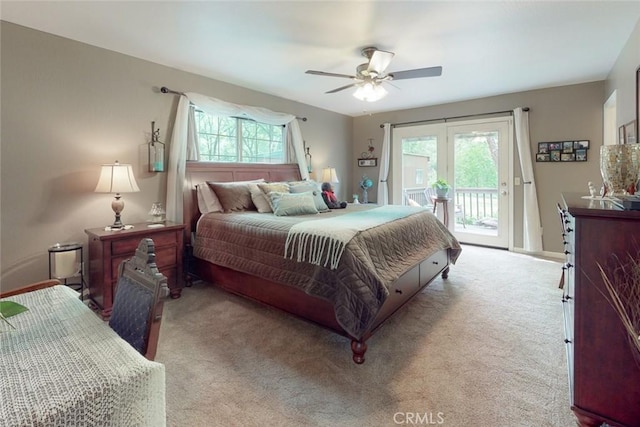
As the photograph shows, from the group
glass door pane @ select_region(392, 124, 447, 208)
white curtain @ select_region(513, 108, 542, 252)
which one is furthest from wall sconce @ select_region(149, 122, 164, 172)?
white curtain @ select_region(513, 108, 542, 252)

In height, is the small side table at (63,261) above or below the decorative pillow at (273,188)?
below

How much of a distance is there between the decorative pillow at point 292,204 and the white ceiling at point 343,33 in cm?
151

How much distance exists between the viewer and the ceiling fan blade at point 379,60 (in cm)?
295

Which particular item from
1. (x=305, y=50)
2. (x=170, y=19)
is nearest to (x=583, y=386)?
(x=305, y=50)

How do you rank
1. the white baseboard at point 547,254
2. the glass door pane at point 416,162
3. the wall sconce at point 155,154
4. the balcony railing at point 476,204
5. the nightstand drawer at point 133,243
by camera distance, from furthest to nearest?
the glass door pane at point 416,162
the balcony railing at point 476,204
the white baseboard at point 547,254
the wall sconce at point 155,154
the nightstand drawer at point 133,243

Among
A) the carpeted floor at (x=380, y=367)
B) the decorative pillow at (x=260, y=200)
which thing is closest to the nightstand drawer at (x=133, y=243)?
the carpeted floor at (x=380, y=367)

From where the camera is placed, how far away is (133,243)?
9.37 feet

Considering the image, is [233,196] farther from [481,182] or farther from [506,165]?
[506,165]

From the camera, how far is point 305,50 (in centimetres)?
314

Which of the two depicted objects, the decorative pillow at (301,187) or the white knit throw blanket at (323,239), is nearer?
the white knit throw blanket at (323,239)

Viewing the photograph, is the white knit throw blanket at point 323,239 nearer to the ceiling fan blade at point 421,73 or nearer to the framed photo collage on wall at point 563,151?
the ceiling fan blade at point 421,73

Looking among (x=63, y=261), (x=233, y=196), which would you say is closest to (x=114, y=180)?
(x=63, y=261)

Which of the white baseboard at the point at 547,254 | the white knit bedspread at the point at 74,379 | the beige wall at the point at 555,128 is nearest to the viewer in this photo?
the white knit bedspread at the point at 74,379

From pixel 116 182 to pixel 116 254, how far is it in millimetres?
669
